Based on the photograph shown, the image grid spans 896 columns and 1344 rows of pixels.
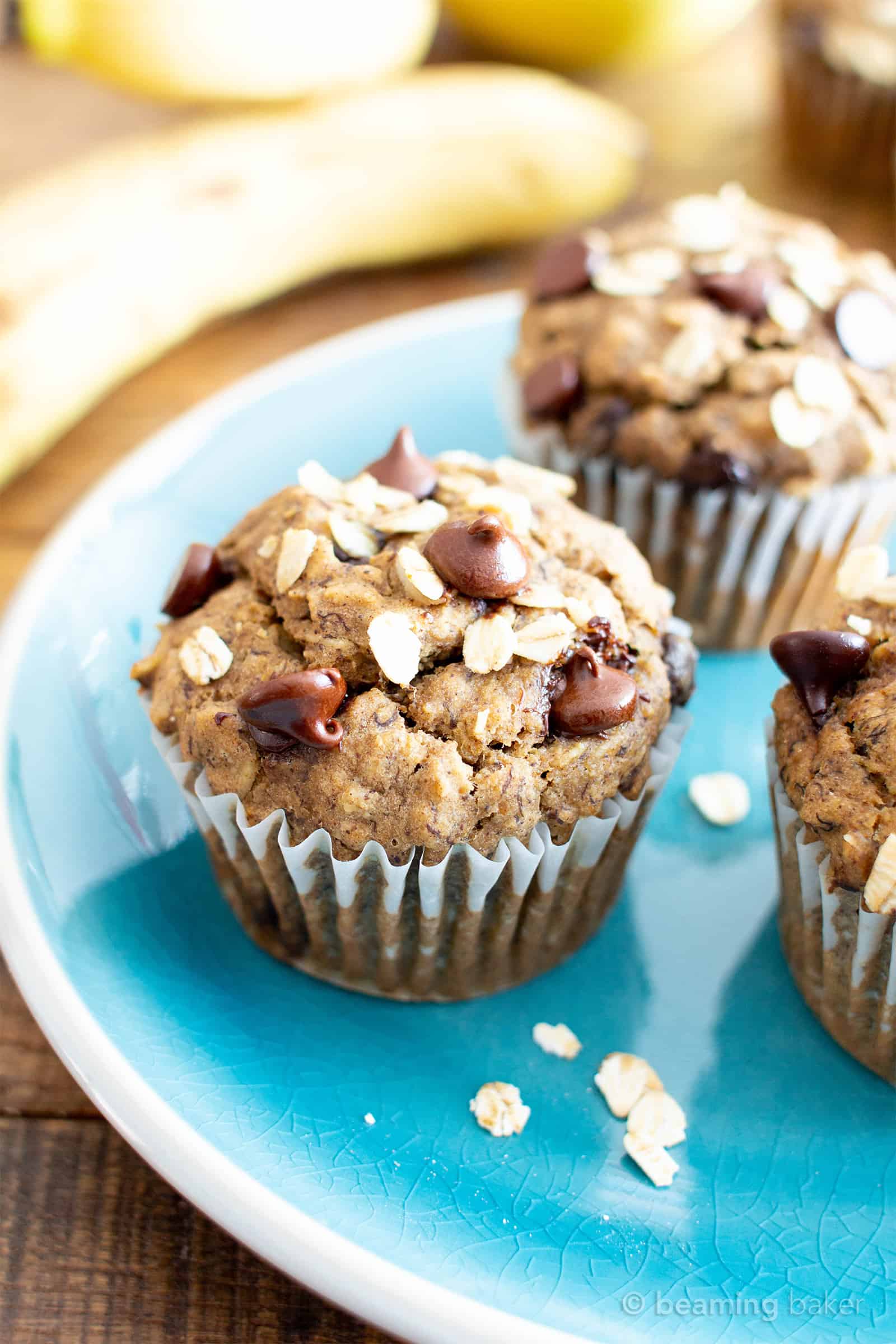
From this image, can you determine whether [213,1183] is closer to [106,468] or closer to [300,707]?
[300,707]

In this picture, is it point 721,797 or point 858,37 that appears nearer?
point 721,797

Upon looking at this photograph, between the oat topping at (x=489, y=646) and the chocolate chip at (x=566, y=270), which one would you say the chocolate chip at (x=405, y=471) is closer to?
the oat topping at (x=489, y=646)

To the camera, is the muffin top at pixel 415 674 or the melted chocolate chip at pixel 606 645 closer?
the muffin top at pixel 415 674

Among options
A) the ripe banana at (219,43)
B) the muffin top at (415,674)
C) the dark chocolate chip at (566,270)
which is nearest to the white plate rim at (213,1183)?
the muffin top at (415,674)

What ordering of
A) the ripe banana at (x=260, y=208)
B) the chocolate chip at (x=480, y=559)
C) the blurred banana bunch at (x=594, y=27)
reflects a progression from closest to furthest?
the chocolate chip at (x=480, y=559), the ripe banana at (x=260, y=208), the blurred banana bunch at (x=594, y=27)

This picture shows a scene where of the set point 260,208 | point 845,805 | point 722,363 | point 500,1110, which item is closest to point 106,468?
point 260,208

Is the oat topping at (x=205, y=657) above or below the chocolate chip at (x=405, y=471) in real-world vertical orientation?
below

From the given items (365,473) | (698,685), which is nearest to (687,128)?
(698,685)
